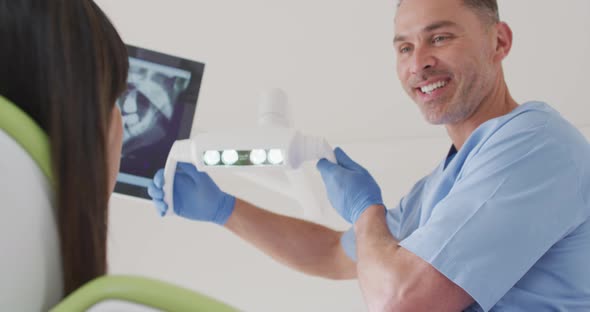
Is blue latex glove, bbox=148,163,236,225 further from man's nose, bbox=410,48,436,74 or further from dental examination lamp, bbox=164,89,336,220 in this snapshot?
man's nose, bbox=410,48,436,74

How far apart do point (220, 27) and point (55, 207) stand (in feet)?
6.84

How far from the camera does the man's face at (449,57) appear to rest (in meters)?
1.76

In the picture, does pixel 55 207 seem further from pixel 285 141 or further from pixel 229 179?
pixel 229 179

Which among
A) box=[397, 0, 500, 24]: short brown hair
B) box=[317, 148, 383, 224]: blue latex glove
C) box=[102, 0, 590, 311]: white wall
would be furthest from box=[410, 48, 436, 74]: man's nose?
box=[102, 0, 590, 311]: white wall

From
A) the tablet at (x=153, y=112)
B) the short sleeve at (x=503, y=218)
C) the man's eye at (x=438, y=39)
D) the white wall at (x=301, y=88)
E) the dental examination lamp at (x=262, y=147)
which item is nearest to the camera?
the short sleeve at (x=503, y=218)

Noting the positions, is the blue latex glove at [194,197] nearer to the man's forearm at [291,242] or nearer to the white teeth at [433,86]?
the man's forearm at [291,242]

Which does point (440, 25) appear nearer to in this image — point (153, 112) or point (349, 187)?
point (349, 187)

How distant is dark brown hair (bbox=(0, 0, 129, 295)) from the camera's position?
2.10 feet

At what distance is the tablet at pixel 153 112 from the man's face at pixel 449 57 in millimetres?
621

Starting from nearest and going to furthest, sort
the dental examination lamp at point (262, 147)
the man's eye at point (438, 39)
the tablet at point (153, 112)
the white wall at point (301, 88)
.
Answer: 1. the dental examination lamp at point (262, 147)
2. the man's eye at point (438, 39)
3. the tablet at point (153, 112)
4. the white wall at point (301, 88)

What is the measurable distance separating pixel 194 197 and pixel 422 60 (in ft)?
2.38

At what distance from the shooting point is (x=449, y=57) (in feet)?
5.74

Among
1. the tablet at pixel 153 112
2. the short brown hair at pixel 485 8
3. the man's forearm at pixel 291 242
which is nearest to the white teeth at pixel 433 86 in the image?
the short brown hair at pixel 485 8


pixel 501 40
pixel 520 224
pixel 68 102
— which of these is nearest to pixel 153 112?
pixel 501 40
